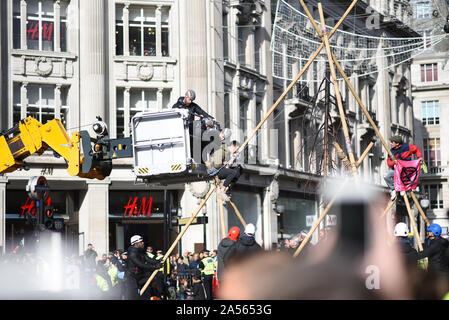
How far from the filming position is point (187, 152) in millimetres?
15945

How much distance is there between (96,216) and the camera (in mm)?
33906

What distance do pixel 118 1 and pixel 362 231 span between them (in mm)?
32232

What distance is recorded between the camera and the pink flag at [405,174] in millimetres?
21094

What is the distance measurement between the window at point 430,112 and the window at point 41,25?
54651 millimetres

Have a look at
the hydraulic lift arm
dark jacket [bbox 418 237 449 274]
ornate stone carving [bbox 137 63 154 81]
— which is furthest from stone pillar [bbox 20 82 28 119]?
dark jacket [bbox 418 237 449 274]

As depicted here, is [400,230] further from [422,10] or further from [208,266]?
[422,10]

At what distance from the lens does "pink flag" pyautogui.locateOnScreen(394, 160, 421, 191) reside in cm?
2109

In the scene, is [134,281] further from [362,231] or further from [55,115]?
[55,115]

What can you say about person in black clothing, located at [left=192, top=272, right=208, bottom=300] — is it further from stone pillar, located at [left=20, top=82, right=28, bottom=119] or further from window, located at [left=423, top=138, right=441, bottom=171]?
window, located at [left=423, top=138, right=441, bottom=171]

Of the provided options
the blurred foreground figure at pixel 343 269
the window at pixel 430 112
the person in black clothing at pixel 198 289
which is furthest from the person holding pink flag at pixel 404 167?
the window at pixel 430 112

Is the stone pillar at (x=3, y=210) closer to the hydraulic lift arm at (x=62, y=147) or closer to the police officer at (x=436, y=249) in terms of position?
the hydraulic lift arm at (x=62, y=147)

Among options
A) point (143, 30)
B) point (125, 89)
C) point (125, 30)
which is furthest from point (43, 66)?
point (143, 30)

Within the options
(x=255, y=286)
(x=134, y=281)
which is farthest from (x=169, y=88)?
(x=255, y=286)

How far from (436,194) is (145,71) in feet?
169
